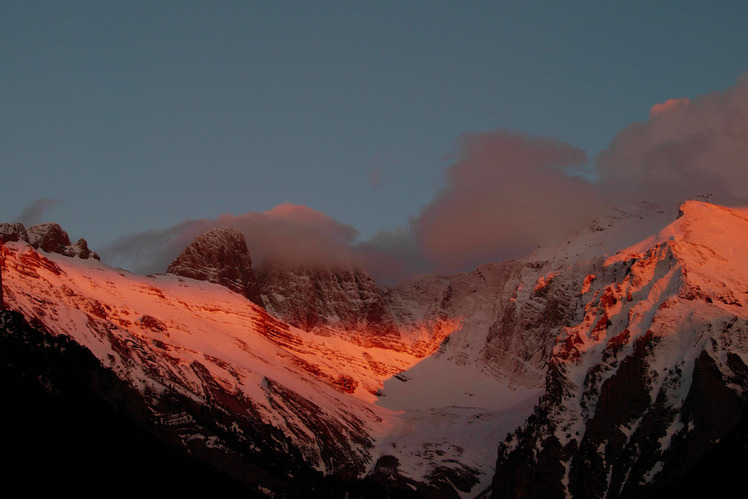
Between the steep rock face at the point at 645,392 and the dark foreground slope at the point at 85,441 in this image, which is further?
the steep rock face at the point at 645,392

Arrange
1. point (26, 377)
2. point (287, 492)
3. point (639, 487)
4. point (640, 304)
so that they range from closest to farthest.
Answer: point (26, 377)
point (639, 487)
point (287, 492)
point (640, 304)

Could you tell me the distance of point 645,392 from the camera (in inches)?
6821

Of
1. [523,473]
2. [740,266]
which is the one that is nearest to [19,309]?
[523,473]

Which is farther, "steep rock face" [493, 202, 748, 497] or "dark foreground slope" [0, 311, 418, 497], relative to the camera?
"steep rock face" [493, 202, 748, 497]

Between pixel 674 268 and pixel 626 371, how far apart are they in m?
26.7

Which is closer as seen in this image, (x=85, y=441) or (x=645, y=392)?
(x=85, y=441)

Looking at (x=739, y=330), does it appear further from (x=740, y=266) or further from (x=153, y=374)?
(x=153, y=374)

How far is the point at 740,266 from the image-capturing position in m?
196

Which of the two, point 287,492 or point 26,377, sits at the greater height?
point 26,377

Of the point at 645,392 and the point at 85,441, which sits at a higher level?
the point at 645,392

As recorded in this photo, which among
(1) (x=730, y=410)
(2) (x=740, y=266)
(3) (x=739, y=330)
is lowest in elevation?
(1) (x=730, y=410)

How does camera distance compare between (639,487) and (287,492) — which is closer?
(639,487)

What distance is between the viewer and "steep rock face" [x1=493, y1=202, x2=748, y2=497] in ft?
518

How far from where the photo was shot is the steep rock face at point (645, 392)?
518ft
